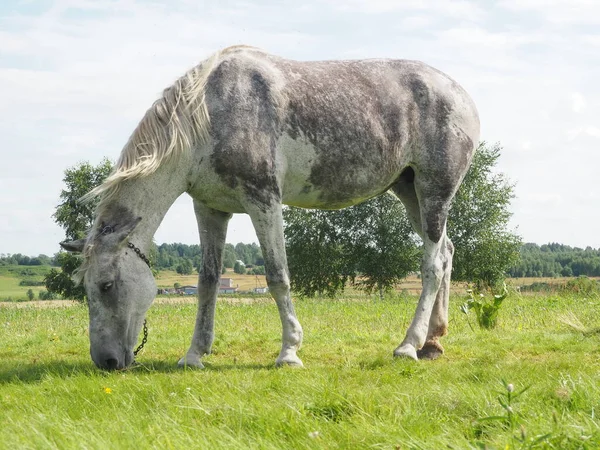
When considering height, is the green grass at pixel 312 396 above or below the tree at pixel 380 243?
below

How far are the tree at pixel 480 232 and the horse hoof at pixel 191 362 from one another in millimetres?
43609

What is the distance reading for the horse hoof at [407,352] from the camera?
24.1 feet

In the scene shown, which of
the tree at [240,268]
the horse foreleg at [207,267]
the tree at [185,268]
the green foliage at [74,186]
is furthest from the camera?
the tree at [240,268]

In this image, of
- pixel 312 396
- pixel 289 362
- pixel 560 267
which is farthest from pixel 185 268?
pixel 312 396

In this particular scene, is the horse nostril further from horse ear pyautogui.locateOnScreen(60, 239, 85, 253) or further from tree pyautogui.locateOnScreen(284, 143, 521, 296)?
tree pyautogui.locateOnScreen(284, 143, 521, 296)

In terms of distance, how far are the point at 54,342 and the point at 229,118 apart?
4.62 m

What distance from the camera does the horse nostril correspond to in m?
6.41

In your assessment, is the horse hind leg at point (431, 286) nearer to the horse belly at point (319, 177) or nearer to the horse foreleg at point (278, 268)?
the horse belly at point (319, 177)

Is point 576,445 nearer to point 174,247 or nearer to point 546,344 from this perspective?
point 546,344

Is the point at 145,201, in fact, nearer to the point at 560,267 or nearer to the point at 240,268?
the point at 240,268

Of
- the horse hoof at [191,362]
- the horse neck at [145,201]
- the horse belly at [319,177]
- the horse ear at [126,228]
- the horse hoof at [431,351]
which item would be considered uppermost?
the horse belly at [319,177]

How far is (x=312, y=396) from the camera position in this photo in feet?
15.4

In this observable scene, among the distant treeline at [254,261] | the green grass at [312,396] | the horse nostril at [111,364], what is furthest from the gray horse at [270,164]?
the distant treeline at [254,261]

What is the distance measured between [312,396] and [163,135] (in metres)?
3.10
